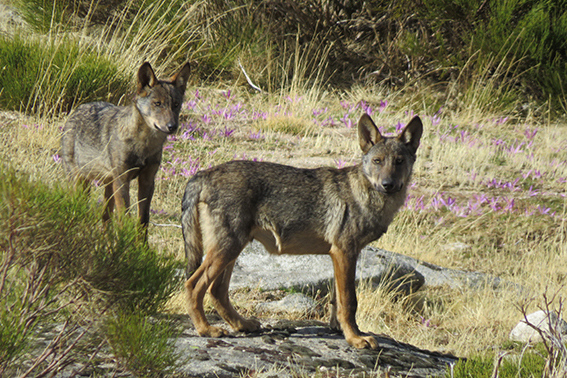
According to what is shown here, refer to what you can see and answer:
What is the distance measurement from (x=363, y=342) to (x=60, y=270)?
7.12 feet

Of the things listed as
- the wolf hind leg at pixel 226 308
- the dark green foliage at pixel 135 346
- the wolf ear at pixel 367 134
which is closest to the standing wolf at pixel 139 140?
the wolf hind leg at pixel 226 308

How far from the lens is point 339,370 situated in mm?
4125

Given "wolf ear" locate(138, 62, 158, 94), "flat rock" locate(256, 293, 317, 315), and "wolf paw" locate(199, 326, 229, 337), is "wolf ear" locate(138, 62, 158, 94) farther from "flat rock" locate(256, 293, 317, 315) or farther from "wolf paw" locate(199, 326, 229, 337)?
"wolf paw" locate(199, 326, 229, 337)

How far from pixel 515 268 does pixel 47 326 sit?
5.62m

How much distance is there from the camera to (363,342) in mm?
Answer: 4508

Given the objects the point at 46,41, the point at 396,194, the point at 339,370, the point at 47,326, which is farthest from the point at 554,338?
the point at 46,41

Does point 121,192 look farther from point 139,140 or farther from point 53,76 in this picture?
point 53,76

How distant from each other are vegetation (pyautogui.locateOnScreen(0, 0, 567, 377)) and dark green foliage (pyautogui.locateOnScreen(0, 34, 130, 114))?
0.03m

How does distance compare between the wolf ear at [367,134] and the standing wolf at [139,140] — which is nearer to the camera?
the wolf ear at [367,134]

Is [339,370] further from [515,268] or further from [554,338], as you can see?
[515,268]

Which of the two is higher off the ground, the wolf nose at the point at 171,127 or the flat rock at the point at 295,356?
the wolf nose at the point at 171,127

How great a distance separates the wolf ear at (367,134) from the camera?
4.93 m

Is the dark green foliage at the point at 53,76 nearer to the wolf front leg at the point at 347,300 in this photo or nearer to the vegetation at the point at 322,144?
the vegetation at the point at 322,144

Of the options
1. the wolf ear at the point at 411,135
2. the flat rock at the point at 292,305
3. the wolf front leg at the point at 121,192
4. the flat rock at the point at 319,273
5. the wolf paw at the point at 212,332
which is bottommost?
the flat rock at the point at 292,305
